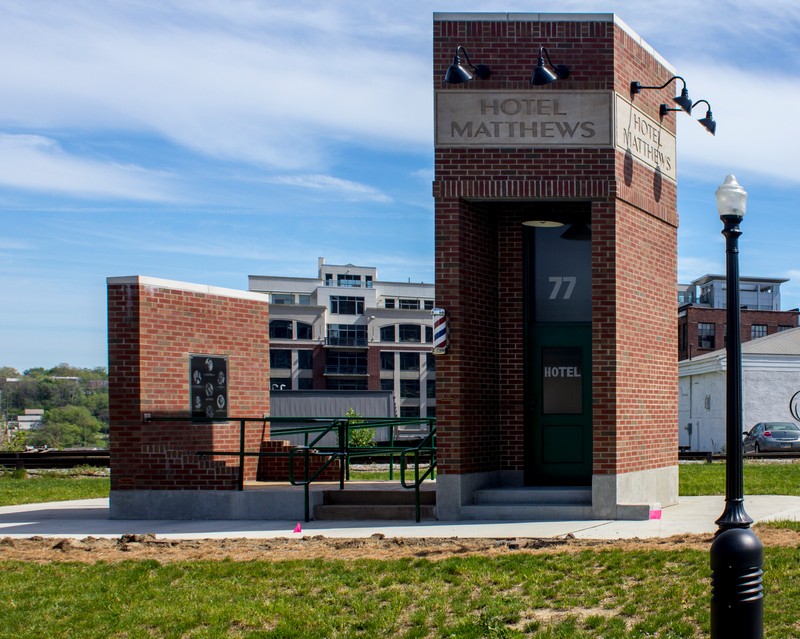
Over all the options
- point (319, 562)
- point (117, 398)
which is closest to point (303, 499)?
point (117, 398)

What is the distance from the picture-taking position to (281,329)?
3664 inches

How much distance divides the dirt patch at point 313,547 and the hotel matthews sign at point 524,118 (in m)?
5.16

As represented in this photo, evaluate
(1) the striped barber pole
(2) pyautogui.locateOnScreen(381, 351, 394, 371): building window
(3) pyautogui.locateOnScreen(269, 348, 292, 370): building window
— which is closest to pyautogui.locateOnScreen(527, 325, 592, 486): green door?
(1) the striped barber pole

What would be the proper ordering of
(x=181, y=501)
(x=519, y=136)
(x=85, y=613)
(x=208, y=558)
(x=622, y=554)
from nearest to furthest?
(x=85, y=613)
(x=622, y=554)
(x=208, y=558)
(x=519, y=136)
(x=181, y=501)

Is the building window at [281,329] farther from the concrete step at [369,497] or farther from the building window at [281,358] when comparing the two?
the concrete step at [369,497]

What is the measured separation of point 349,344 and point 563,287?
8277 centimetres

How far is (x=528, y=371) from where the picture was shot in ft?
46.2

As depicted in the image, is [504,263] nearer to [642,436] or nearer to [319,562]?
[642,436]

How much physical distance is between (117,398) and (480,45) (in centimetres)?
689

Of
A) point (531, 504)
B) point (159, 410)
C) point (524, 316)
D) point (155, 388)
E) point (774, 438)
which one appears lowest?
point (774, 438)

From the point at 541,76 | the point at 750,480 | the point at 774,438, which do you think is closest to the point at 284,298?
the point at 774,438

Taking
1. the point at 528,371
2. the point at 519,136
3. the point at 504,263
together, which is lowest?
the point at 528,371

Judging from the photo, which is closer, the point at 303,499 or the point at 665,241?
the point at 303,499

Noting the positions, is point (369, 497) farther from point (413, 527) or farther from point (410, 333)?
point (410, 333)
